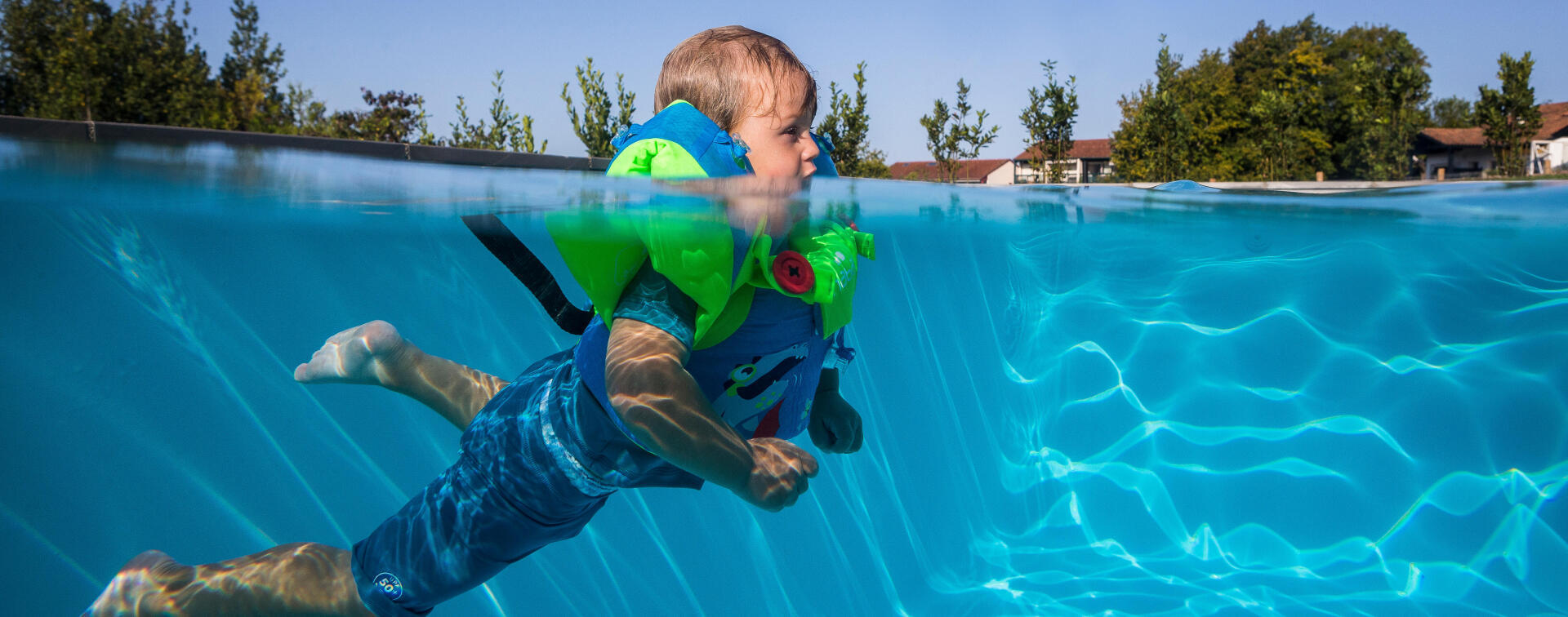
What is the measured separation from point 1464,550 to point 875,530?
399cm

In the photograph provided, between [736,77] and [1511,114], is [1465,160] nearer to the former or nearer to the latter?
[1511,114]

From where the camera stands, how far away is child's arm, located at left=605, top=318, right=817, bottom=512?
7.48 ft

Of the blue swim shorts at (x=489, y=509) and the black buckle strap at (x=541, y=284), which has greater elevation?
the black buckle strap at (x=541, y=284)

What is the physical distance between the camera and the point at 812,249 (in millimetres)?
2764

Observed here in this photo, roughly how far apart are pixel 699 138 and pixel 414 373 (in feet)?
7.20

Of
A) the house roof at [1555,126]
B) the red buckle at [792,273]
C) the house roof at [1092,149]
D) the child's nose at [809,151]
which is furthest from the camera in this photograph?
the house roof at [1092,149]

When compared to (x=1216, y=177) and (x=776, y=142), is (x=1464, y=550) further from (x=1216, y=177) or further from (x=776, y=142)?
(x=1216, y=177)

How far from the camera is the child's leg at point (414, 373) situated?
3.88m

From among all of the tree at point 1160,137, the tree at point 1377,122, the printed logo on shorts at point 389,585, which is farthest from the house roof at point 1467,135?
the printed logo on shorts at point 389,585

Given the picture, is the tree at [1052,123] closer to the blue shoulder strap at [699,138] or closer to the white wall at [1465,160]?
the blue shoulder strap at [699,138]

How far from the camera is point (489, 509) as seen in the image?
3041 mm

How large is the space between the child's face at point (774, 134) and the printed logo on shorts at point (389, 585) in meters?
2.00

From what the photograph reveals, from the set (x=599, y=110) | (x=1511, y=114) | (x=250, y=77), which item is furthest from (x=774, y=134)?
(x=1511, y=114)

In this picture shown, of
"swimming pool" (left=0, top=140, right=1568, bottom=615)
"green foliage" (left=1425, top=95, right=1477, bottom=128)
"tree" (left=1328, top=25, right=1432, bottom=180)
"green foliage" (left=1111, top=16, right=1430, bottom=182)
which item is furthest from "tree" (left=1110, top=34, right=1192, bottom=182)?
"green foliage" (left=1425, top=95, right=1477, bottom=128)
